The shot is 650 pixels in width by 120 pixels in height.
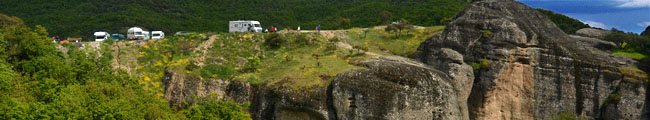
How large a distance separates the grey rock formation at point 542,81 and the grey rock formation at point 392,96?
8.22 meters

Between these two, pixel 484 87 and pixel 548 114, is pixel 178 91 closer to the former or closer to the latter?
pixel 484 87

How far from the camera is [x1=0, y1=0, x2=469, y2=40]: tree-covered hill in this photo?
85562 millimetres

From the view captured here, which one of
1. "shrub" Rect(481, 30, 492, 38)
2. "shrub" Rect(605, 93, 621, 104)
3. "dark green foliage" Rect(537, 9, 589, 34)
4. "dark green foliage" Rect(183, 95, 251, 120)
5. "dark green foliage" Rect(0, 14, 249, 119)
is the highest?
"dark green foliage" Rect(537, 9, 589, 34)

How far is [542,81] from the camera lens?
4338 cm

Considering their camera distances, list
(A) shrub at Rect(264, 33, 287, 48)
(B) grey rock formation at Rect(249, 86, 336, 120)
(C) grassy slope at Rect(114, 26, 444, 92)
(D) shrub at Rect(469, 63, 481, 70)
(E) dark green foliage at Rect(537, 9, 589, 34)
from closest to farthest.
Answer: (B) grey rock formation at Rect(249, 86, 336, 120) → (C) grassy slope at Rect(114, 26, 444, 92) → (D) shrub at Rect(469, 63, 481, 70) → (A) shrub at Rect(264, 33, 287, 48) → (E) dark green foliage at Rect(537, 9, 589, 34)

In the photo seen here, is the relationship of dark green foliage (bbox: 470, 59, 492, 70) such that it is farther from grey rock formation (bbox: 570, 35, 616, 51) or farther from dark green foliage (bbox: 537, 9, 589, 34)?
dark green foliage (bbox: 537, 9, 589, 34)

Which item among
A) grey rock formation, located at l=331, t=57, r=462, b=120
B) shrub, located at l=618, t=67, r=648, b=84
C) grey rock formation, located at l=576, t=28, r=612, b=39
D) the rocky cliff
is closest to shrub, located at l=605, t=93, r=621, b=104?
the rocky cliff

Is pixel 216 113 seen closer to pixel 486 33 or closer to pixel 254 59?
pixel 254 59

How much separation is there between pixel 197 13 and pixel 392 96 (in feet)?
274

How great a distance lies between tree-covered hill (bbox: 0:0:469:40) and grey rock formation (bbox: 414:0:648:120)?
37.7 metres

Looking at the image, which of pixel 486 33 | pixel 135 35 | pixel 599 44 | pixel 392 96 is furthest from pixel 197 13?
pixel 599 44

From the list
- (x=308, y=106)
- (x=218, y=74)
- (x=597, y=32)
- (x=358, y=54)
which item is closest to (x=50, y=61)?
(x=218, y=74)

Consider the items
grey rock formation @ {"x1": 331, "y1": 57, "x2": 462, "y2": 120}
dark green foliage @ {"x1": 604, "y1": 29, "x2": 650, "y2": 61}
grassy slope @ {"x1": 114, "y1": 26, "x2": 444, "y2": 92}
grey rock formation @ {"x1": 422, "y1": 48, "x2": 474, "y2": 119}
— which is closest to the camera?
grey rock formation @ {"x1": 331, "y1": 57, "x2": 462, "y2": 120}

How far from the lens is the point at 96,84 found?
3278 cm
